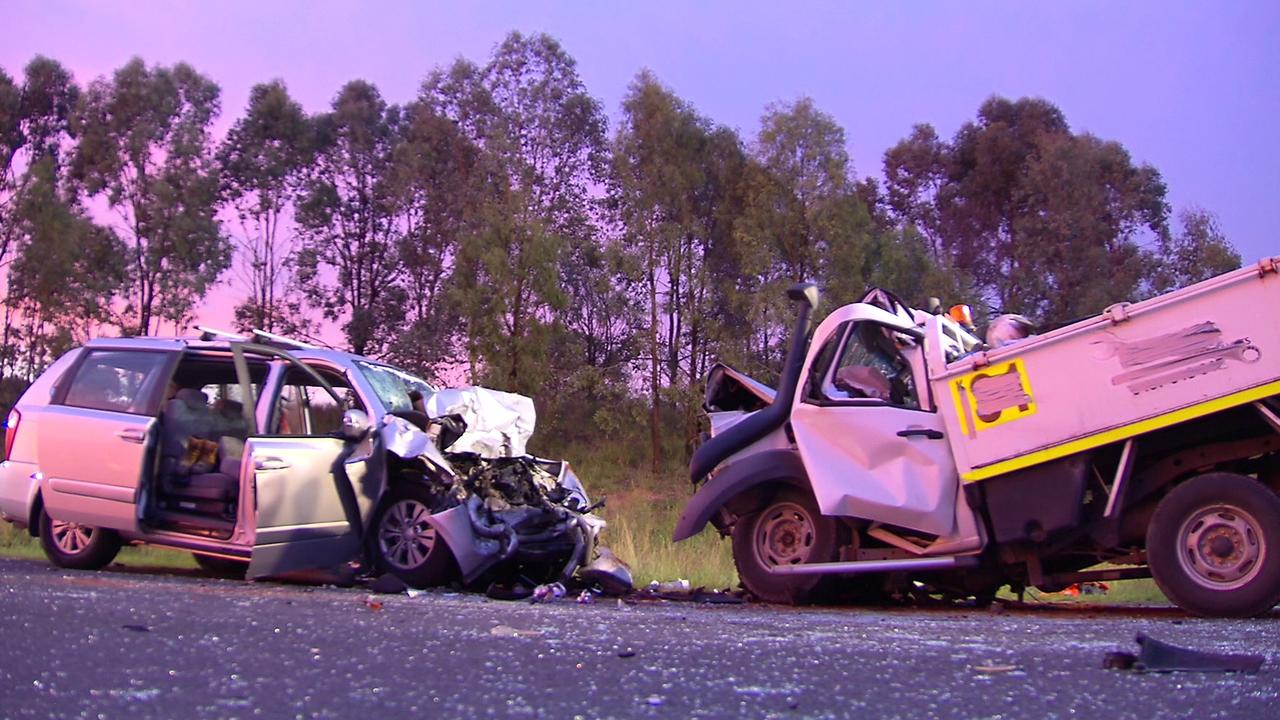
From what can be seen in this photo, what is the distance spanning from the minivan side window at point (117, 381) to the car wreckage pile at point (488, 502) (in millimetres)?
1928

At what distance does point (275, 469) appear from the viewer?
9.16m

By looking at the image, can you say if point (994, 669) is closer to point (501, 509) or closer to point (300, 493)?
point (501, 509)

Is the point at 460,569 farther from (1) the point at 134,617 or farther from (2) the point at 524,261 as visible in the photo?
(2) the point at 524,261

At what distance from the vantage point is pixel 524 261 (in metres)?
28.9

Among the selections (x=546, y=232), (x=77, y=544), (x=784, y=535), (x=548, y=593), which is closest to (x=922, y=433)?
(x=784, y=535)

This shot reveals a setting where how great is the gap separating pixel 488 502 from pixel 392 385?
1.52 meters

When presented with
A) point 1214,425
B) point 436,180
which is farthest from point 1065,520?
point 436,180

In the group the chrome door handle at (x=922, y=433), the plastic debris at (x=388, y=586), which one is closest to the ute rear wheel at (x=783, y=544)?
the chrome door handle at (x=922, y=433)

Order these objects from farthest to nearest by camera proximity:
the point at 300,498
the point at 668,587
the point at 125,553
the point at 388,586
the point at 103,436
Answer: the point at 125,553 → the point at 668,587 → the point at 103,436 → the point at 300,498 → the point at 388,586

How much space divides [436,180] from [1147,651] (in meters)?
31.8

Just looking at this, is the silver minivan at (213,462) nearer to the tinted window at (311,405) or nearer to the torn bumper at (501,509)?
the tinted window at (311,405)

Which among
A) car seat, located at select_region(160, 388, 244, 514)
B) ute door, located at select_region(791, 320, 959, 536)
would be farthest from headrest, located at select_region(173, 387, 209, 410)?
ute door, located at select_region(791, 320, 959, 536)

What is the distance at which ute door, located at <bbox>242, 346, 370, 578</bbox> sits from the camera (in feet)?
29.7

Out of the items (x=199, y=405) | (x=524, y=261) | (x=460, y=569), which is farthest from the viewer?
(x=524, y=261)
